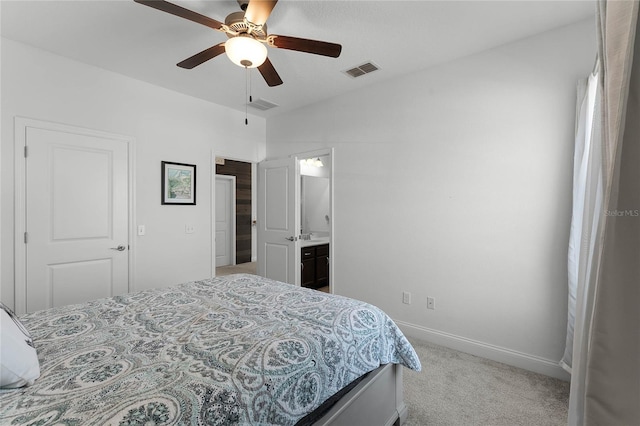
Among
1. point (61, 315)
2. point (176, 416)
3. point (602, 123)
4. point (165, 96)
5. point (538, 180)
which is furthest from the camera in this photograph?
point (165, 96)

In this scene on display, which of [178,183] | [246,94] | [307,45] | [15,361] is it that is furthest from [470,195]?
[178,183]

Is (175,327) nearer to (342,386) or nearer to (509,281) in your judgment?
(342,386)

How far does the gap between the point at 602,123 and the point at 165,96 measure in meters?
3.86

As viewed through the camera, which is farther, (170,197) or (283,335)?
(170,197)

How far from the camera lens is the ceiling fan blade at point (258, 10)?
162 centimetres

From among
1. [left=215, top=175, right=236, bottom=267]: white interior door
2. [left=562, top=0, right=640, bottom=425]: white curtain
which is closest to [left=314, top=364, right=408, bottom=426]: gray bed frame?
[left=562, top=0, right=640, bottom=425]: white curtain

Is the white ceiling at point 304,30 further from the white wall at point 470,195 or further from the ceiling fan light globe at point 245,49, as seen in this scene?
the ceiling fan light globe at point 245,49

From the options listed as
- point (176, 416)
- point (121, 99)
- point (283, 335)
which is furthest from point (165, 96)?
point (176, 416)

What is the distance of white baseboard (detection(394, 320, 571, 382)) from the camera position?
7.75 ft

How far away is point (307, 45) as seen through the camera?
75.7 inches

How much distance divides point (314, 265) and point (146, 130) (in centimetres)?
283

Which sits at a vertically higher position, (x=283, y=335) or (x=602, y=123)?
(x=602, y=123)

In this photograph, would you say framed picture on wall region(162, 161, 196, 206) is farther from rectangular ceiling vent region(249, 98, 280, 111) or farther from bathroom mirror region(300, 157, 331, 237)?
bathroom mirror region(300, 157, 331, 237)

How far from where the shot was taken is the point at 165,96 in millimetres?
3451
